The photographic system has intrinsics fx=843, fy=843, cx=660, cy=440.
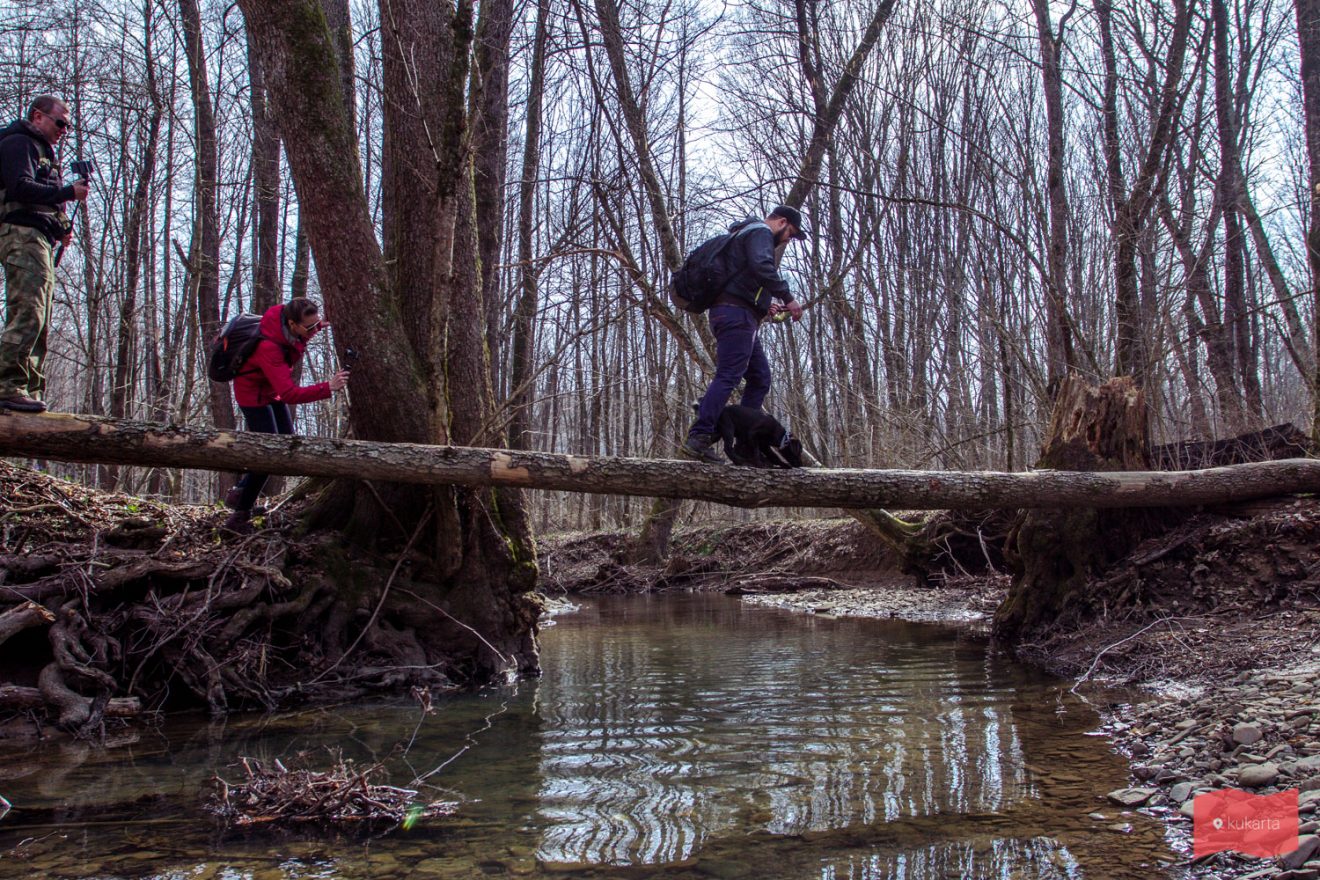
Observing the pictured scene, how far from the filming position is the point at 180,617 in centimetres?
613

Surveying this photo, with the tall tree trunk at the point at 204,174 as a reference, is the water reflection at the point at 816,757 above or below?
below

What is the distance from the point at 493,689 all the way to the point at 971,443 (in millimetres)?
11369

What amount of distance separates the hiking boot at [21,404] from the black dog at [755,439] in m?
4.43

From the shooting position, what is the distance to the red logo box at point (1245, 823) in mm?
2969

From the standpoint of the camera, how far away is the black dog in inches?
248

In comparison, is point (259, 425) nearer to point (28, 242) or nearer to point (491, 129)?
point (28, 242)

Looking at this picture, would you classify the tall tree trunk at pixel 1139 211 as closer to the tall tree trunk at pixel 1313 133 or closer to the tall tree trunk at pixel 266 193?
the tall tree trunk at pixel 1313 133

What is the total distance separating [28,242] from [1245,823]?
7147mm

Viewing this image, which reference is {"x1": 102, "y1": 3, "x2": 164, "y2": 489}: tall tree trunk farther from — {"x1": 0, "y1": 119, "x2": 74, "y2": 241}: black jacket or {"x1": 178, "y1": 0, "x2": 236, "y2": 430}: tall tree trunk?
{"x1": 0, "y1": 119, "x2": 74, "y2": 241}: black jacket

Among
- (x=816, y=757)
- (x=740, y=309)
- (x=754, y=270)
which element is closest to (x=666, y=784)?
(x=816, y=757)

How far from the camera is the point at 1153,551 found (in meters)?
7.53

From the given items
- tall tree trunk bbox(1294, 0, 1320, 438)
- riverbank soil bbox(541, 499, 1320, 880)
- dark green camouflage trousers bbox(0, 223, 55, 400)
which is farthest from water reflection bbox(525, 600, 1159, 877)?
tall tree trunk bbox(1294, 0, 1320, 438)

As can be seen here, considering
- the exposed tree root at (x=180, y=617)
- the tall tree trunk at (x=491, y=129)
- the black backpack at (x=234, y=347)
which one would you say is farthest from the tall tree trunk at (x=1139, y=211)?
the black backpack at (x=234, y=347)

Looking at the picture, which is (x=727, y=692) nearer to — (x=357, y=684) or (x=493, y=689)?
(x=493, y=689)
